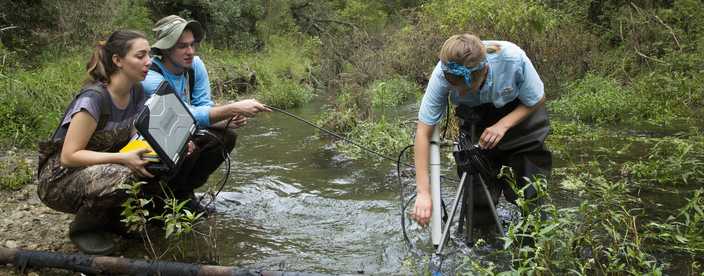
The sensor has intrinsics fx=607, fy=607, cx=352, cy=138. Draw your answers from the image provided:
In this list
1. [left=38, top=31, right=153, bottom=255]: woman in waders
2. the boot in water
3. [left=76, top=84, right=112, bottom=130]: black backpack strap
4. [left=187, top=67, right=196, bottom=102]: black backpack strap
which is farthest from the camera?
[left=187, top=67, right=196, bottom=102]: black backpack strap

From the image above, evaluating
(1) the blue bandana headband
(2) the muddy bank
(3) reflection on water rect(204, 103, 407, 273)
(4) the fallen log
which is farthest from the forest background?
(4) the fallen log

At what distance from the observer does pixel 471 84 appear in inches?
130

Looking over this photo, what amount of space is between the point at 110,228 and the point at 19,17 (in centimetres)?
1033

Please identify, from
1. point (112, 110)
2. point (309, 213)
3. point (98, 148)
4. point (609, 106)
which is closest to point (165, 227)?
point (98, 148)

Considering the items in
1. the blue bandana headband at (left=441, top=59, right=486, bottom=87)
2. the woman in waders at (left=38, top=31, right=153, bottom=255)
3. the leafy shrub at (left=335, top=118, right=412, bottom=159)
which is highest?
the blue bandana headband at (left=441, top=59, right=486, bottom=87)

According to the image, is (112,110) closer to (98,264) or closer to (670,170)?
(98,264)

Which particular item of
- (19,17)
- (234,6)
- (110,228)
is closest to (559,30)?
(110,228)

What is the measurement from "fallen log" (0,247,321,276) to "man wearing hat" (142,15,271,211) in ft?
2.85

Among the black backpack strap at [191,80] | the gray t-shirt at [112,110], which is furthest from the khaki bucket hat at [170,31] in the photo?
the gray t-shirt at [112,110]

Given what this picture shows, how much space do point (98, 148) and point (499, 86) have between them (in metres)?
2.27

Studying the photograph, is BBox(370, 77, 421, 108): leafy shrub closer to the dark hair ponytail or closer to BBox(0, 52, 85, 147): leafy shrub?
BBox(0, 52, 85, 147): leafy shrub

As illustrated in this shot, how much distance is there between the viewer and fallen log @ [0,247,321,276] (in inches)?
119

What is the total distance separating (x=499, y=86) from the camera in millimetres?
3461

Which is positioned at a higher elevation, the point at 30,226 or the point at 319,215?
the point at 30,226
